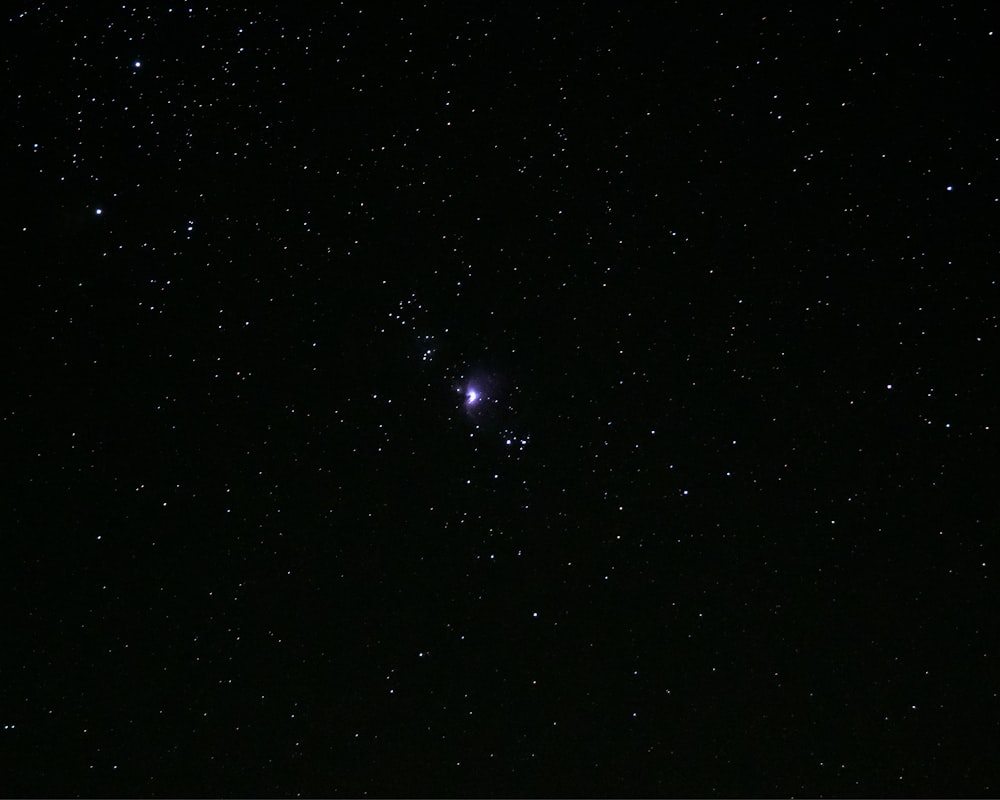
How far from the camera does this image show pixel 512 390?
1.98 feet

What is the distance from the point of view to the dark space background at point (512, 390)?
59 cm

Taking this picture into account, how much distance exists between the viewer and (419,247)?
60 cm

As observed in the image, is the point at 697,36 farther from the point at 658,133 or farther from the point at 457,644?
the point at 457,644

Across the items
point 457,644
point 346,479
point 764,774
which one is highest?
point 346,479

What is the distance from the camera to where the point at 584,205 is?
0.60 metres

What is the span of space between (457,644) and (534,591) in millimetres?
79

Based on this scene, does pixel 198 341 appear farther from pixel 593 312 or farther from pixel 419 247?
pixel 593 312

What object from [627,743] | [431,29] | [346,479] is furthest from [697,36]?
[627,743]

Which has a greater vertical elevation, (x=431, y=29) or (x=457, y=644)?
(x=431, y=29)

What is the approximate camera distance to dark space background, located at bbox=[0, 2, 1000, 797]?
591mm

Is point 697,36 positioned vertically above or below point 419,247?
above

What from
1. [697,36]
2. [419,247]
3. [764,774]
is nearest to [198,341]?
[419,247]

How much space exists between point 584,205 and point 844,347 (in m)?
0.24

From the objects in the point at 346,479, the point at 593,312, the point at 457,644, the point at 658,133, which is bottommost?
the point at 457,644
